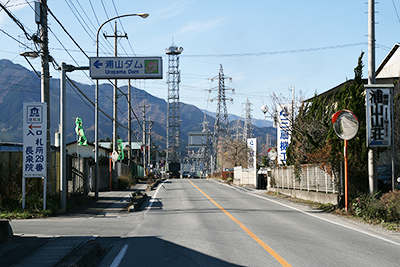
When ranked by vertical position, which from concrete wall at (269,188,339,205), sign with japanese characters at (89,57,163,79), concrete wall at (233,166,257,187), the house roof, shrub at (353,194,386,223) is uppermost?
the house roof

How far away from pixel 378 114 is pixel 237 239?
25.9 feet

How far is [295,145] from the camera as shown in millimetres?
→ 23797

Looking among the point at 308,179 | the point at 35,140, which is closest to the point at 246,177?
the point at 308,179

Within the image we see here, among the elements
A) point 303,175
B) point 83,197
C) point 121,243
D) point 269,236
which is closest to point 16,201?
point 83,197

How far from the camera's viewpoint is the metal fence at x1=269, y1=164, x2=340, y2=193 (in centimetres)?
1675

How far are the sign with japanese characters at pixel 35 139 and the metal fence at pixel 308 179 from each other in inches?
453

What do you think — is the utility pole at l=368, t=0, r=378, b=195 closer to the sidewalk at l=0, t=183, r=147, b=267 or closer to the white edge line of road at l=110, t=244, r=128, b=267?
the white edge line of road at l=110, t=244, r=128, b=267

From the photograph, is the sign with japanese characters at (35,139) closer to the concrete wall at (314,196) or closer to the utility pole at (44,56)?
the utility pole at (44,56)

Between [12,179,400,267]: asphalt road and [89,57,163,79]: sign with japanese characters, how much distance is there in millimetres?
6369

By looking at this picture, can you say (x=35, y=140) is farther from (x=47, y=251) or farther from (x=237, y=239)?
(x=237, y=239)

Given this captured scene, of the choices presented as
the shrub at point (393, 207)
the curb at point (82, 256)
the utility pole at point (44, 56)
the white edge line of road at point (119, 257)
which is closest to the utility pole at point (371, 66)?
the shrub at point (393, 207)

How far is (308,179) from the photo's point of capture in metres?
19.8

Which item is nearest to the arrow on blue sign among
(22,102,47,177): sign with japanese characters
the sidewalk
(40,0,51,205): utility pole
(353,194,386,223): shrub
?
(40,0,51,205): utility pole

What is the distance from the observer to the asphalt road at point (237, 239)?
7.07 meters
